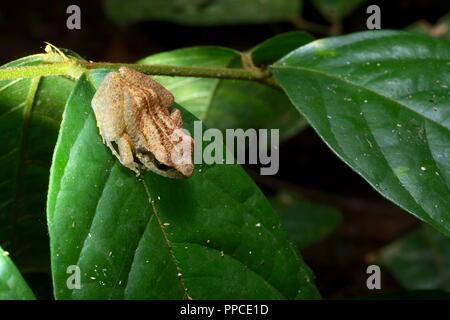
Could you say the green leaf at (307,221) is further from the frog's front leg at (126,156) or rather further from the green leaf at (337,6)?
the frog's front leg at (126,156)

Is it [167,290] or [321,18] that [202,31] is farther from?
[167,290]

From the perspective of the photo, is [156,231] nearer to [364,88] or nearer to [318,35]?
[364,88]

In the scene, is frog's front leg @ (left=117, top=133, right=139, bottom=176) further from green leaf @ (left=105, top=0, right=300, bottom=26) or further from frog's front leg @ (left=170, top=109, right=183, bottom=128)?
green leaf @ (left=105, top=0, right=300, bottom=26)

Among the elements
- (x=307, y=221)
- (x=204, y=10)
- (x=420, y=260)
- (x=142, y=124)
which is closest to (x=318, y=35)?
(x=204, y=10)

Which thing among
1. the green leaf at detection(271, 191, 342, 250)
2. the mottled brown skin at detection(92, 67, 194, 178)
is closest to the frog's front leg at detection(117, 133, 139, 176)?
the mottled brown skin at detection(92, 67, 194, 178)

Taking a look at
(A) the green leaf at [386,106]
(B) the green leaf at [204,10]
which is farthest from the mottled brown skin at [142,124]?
(B) the green leaf at [204,10]

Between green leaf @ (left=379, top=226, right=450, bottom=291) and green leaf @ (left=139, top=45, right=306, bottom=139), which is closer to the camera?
green leaf @ (left=139, top=45, right=306, bottom=139)
